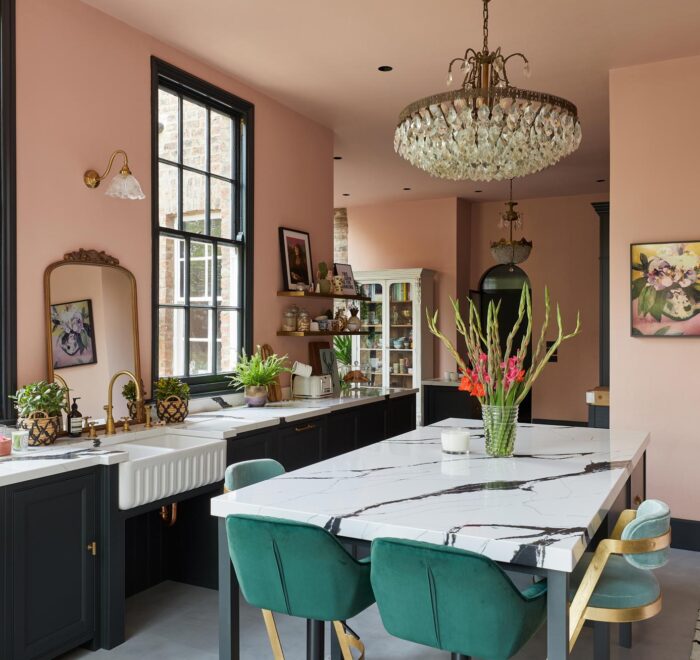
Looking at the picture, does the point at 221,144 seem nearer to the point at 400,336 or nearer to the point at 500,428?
the point at 500,428

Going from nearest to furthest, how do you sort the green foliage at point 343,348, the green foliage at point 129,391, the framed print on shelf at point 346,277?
the green foliage at point 129,391
the framed print on shelf at point 346,277
the green foliage at point 343,348

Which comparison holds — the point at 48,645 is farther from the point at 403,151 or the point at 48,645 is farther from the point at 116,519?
the point at 403,151

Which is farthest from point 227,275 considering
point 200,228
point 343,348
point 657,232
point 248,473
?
point 343,348

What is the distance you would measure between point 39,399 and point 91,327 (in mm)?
623

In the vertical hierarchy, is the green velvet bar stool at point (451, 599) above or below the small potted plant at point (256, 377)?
below

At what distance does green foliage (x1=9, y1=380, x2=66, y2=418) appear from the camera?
10.2ft

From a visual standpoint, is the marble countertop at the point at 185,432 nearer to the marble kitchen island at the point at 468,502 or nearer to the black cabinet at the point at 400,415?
the black cabinet at the point at 400,415

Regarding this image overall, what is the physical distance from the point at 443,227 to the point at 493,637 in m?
7.54

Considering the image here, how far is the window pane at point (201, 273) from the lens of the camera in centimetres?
452

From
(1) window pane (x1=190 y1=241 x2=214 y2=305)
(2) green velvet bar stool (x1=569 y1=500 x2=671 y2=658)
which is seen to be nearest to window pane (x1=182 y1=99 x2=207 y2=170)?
(1) window pane (x1=190 y1=241 x2=214 y2=305)

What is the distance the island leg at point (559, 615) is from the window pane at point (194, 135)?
3584mm

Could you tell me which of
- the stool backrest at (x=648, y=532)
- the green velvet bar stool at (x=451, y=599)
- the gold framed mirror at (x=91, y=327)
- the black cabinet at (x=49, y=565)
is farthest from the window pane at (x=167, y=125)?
the stool backrest at (x=648, y=532)

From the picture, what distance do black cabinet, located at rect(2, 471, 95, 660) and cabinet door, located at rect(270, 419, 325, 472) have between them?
134cm

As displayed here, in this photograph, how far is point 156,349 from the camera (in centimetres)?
411
